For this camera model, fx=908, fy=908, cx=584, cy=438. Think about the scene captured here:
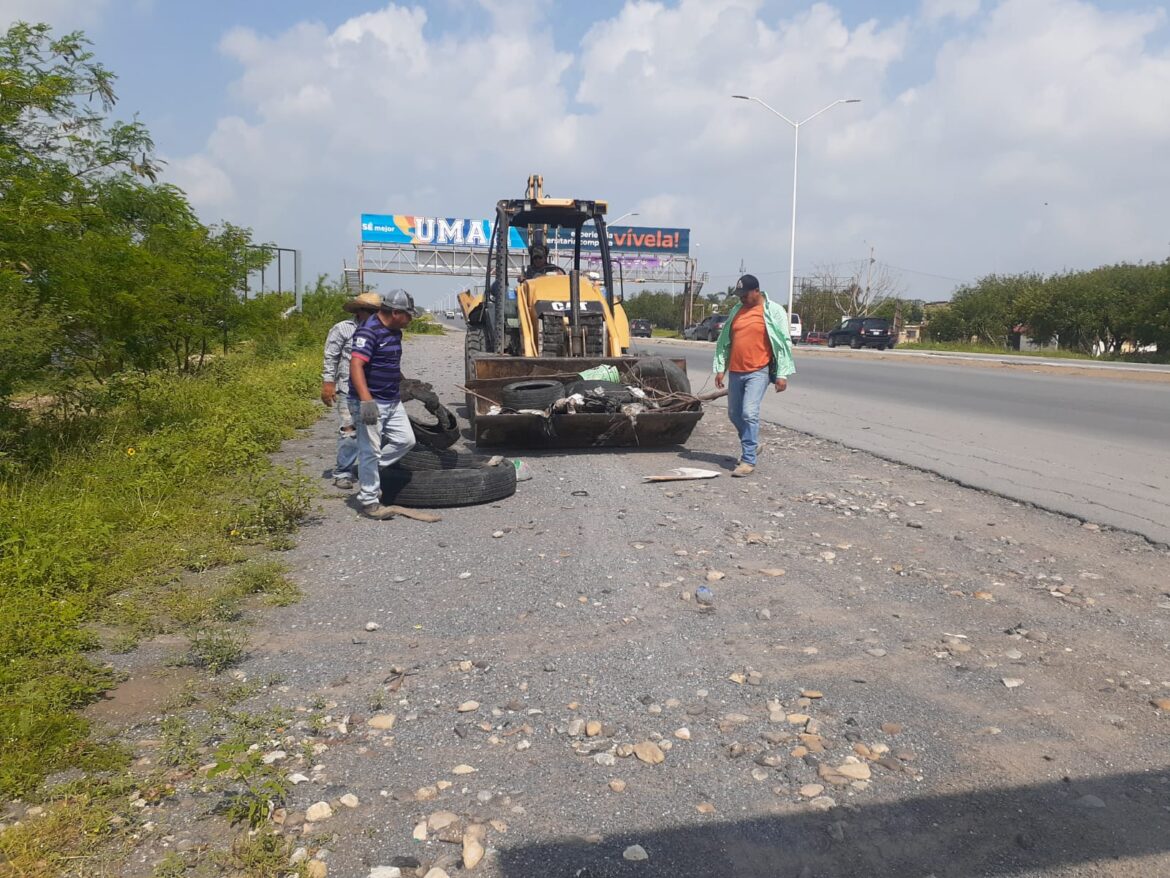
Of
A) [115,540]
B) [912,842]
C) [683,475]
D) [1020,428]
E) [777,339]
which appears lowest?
[912,842]

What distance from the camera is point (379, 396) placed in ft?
22.1

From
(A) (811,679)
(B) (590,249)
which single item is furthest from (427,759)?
(B) (590,249)

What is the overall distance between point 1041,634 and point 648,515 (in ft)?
9.49

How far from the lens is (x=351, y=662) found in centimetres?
420

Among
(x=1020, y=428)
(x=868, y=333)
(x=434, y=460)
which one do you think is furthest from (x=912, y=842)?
(x=868, y=333)

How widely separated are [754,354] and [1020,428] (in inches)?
203

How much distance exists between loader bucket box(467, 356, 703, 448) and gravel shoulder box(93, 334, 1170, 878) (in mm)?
2359

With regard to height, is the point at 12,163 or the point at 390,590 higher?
the point at 12,163

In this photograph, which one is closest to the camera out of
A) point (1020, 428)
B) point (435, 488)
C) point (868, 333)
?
point (435, 488)

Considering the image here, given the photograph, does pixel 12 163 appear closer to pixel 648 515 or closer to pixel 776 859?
pixel 648 515

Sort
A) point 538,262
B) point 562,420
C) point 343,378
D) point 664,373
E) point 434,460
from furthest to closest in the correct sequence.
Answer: point 538,262, point 664,373, point 562,420, point 343,378, point 434,460

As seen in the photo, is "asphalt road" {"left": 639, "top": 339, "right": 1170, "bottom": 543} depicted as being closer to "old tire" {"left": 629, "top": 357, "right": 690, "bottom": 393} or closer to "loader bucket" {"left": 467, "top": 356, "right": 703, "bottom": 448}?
"loader bucket" {"left": 467, "top": 356, "right": 703, "bottom": 448}

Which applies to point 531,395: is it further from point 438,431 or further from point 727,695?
point 727,695

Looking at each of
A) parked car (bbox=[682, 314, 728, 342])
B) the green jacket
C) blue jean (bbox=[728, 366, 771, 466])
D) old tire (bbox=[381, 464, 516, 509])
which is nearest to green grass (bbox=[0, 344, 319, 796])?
old tire (bbox=[381, 464, 516, 509])
